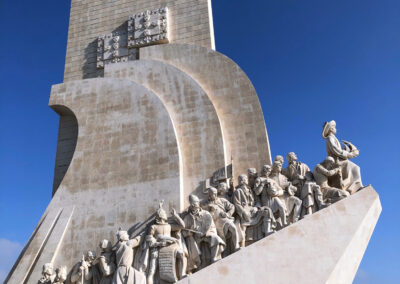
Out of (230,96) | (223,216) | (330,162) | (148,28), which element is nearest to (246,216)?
(223,216)

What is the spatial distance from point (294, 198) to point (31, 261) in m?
4.89

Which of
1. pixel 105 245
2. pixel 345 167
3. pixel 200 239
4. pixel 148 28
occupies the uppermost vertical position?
pixel 148 28

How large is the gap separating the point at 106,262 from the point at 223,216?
209 cm

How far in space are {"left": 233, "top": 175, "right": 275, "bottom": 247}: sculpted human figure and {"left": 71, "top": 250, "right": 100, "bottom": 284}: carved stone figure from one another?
8.36ft

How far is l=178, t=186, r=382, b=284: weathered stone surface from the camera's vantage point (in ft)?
18.7

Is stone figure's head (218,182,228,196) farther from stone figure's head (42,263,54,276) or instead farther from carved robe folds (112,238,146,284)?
stone figure's head (42,263,54,276)

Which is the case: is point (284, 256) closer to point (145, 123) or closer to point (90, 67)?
point (145, 123)

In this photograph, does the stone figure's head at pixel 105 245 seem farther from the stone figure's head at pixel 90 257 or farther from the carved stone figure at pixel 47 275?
the carved stone figure at pixel 47 275

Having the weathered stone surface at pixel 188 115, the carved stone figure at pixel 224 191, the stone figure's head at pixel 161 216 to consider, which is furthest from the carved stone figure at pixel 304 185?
the stone figure's head at pixel 161 216

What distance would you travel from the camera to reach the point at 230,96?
28.4ft

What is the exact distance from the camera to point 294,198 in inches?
264

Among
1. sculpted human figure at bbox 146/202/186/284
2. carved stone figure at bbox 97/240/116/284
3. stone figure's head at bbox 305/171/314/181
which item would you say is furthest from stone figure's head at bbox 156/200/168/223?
stone figure's head at bbox 305/171/314/181

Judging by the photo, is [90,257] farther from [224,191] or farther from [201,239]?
[224,191]

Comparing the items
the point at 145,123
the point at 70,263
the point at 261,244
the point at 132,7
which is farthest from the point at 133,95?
the point at 261,244
